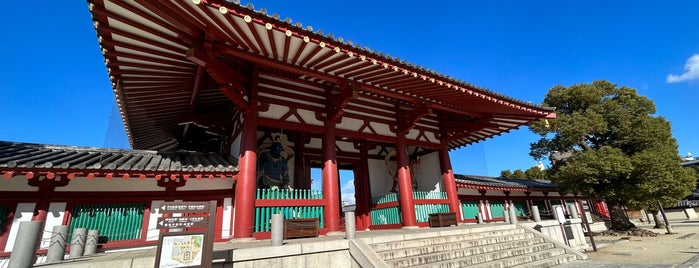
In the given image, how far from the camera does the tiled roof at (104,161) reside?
18.9 ft

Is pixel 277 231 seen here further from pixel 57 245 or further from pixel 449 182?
pixel 449 182

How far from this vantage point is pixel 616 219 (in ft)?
55.7

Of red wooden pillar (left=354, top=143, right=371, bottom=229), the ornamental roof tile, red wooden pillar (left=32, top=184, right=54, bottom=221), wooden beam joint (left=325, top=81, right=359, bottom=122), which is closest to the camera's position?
the ornamental roof tile

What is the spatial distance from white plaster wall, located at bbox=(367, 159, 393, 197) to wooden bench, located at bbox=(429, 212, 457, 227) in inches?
109

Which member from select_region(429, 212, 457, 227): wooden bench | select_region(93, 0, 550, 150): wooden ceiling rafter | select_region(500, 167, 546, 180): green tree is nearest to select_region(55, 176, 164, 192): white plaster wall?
select_region(93, 0, 550, 150): wooden ceiling rafter

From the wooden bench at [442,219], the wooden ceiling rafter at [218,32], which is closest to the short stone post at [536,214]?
the wooden bench at [442,219]

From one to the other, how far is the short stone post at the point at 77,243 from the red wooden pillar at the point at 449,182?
400 inches

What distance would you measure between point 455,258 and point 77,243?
7.41 metres

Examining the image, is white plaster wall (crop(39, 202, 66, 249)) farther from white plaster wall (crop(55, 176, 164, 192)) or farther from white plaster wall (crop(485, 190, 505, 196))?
white plaster wall (crop(485, 190, 505, 196))

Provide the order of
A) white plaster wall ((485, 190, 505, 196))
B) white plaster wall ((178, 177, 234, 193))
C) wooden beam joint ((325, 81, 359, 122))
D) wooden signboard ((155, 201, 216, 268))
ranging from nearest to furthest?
wooden signboard ((155, 201, 216, 268))
white plaster wall ((178, 177, 234, 193))
wooden beam joint ((325, 81, 359, 122))
white plaster wall ((485, 190, 505, 196))

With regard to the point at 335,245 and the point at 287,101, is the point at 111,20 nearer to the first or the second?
the point at 287,101

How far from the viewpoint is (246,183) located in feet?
23.0

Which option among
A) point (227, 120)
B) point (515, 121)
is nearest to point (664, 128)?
point (515, 121)

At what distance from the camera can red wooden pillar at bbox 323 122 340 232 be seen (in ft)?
26.3
